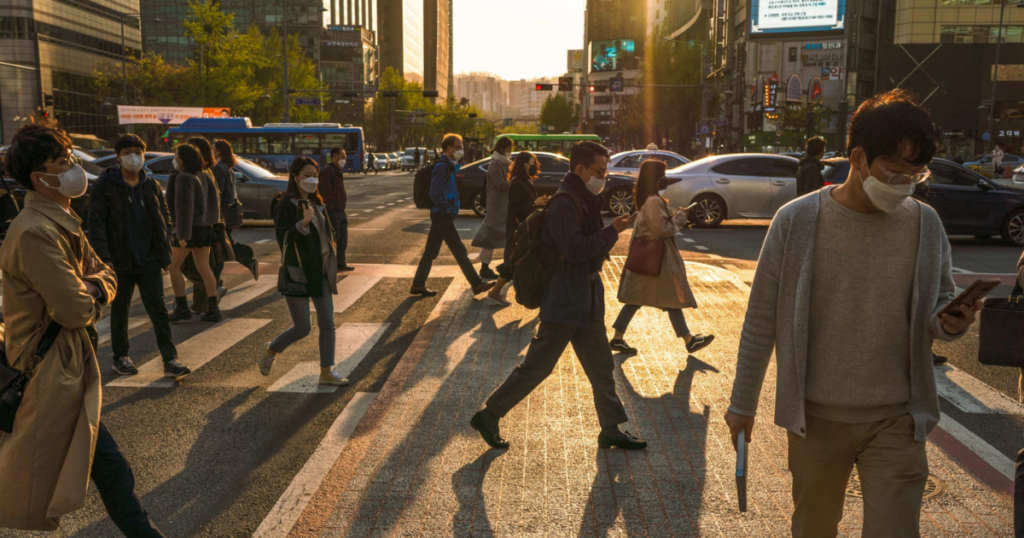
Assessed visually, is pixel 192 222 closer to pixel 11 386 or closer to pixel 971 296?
pixel 11 386

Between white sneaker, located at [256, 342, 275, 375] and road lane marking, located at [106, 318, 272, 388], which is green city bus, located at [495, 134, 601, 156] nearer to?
road lane marking, located at [106, 318, 272, 388]

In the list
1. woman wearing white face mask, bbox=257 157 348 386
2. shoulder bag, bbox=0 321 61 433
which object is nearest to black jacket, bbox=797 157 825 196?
woman wearing white face mask, bbox=257 157 348 386

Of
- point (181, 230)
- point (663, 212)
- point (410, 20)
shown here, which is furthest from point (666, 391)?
point (410, 20)

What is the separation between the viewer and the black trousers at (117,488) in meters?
3.44

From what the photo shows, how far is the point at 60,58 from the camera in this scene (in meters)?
69.1

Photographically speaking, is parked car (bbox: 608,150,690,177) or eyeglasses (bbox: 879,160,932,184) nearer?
eyeglasses (bbox: 879,160,932,184)

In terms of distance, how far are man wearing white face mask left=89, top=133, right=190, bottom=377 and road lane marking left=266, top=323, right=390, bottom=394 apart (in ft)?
2.70

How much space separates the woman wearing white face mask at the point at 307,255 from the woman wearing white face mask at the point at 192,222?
9.37ft

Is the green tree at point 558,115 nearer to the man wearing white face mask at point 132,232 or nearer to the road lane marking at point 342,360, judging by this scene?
the road lane marking at point 342,360

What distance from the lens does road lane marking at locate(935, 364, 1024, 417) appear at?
6203 millimetres

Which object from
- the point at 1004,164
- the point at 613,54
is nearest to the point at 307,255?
the point at 1004,164

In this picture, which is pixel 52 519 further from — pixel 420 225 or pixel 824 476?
pixel 420 225

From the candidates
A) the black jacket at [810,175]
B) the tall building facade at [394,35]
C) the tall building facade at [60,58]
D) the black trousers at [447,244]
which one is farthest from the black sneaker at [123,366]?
the tall building facade at [394,35]

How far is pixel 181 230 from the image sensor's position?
9102 mm
